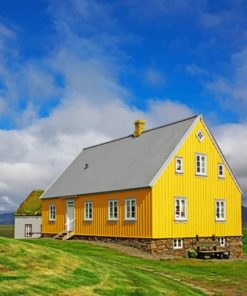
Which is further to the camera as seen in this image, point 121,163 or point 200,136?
point 121,163

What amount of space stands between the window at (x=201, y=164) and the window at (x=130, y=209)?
Answer: 18.3ft

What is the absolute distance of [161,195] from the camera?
34.1 meters

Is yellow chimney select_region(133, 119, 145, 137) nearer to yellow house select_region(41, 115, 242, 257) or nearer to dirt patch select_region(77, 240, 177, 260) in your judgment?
yellow house select_region(41, 115, 242, 257)

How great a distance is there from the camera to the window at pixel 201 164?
122 ft

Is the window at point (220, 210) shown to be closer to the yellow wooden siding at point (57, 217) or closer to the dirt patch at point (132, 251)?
the dirt patch at point (132, 251)

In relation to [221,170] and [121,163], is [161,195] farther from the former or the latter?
[121,163]

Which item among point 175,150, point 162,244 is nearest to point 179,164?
point 175,150

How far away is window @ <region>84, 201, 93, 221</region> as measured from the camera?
133 ft

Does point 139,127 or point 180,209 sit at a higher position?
point 139,127

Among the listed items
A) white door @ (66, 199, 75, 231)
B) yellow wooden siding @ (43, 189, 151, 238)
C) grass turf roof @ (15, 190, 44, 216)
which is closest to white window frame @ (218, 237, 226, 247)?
yellow wooden siding @ (43, 189, 151, 238)

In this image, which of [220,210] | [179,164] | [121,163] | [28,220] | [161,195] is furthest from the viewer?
[28,220]

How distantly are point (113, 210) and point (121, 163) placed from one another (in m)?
4.81

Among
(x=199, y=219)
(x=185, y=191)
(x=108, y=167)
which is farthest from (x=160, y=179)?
(x=108, y=167)

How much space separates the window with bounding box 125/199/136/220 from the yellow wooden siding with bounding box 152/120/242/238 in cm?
231
